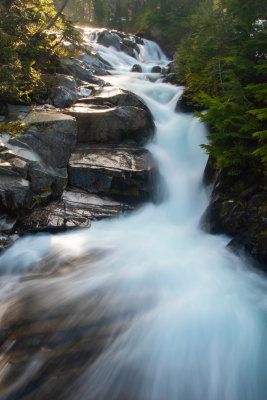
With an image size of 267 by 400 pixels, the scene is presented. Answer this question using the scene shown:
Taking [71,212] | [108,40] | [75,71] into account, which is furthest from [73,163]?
[108,40]

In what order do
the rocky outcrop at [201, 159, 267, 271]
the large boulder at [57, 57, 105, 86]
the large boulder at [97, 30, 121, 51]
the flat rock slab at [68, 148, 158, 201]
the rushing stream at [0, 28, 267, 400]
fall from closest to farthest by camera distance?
the rushing stream at [0, 28, 267, 400], the rocky outcrop at [201, 159, 267, 271], the flat rock slab at [68, 148, 158, 201], the large boulder at [57, 57, 105, 86], the large boulder at [97, 30, 121, 51]

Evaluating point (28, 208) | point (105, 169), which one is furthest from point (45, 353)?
point (105, 169)

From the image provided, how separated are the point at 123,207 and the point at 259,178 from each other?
305 centimetres

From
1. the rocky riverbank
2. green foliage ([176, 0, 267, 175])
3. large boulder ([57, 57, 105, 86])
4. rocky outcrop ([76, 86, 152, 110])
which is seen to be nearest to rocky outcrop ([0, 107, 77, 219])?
the rocky riverbank

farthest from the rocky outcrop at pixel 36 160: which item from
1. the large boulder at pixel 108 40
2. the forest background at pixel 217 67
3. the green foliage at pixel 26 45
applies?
the large boulder at pixel 108 40

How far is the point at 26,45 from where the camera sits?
7.64 metres

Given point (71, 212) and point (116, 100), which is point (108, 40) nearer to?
point (116, 100)

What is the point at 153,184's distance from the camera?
253 inches

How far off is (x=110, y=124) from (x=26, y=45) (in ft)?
12.7

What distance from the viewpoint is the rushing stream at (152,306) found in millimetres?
2498

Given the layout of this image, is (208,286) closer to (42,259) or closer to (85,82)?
(42,259)

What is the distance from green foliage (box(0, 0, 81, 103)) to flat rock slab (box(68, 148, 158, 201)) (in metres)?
2.51

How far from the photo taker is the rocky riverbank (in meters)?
4.89

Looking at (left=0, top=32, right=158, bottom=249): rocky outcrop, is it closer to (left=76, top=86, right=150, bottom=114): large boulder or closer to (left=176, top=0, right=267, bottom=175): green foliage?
(left=76, top=86, right=150, bottom=114): large boulder
